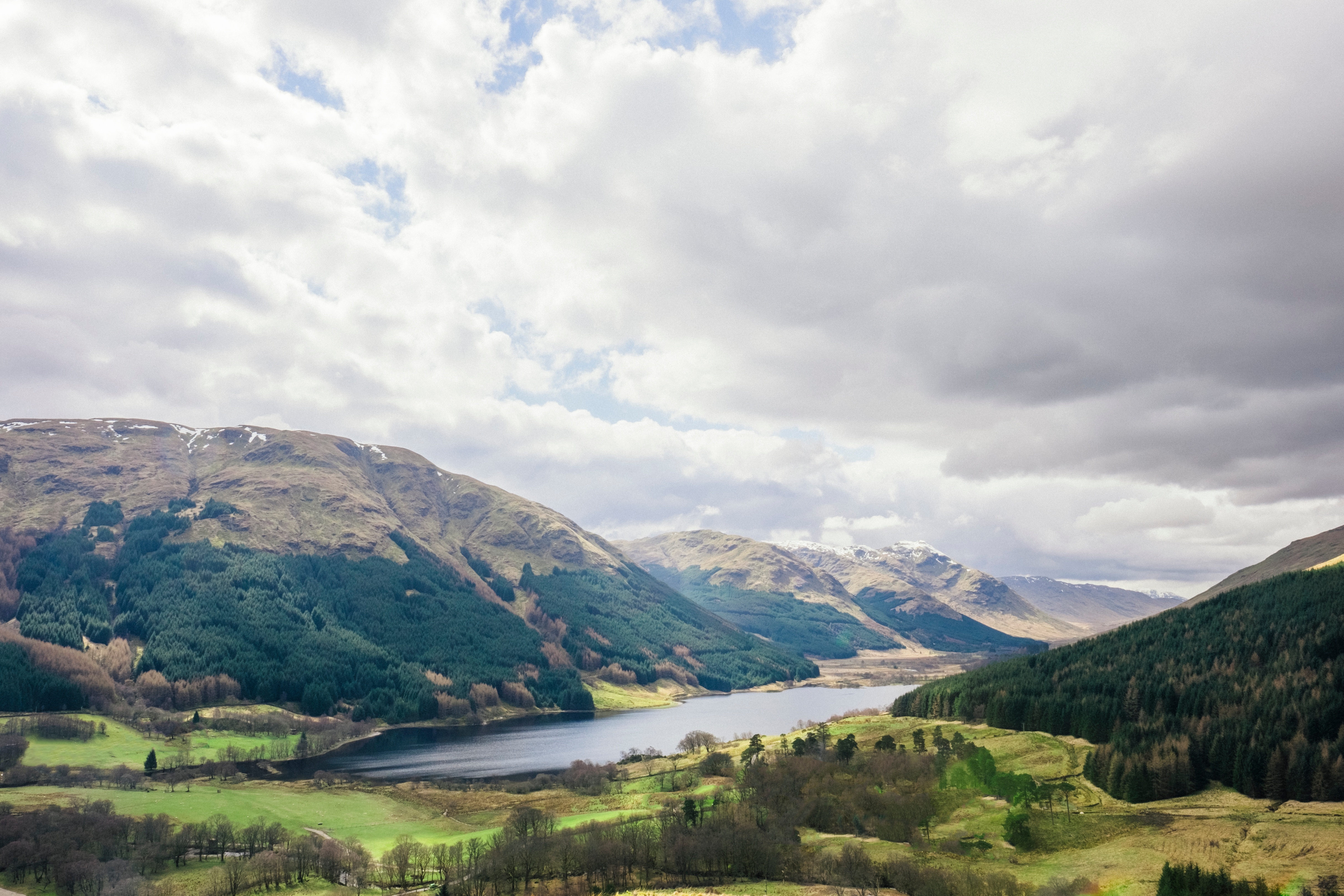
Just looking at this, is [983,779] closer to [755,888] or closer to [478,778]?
[755,888]

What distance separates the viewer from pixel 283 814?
150 metres

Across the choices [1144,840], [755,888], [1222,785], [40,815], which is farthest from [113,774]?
[1222,785]

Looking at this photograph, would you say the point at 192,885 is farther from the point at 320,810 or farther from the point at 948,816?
the point at 948,816

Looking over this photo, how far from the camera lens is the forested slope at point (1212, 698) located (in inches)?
4518

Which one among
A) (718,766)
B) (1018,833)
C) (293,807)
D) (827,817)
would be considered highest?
(1018,833)

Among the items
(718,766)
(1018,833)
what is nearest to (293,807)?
(718,766)

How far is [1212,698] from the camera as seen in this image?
141625 millimetres

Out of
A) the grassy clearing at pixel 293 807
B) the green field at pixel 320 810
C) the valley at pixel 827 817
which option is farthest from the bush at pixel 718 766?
the grassy clearing at pixel 293 807

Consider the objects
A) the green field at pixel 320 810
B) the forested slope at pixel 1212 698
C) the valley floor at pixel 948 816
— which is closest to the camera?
the valley floor at pixel 948 816

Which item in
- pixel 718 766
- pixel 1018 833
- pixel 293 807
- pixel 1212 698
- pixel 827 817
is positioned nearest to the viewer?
pixel 1018 833

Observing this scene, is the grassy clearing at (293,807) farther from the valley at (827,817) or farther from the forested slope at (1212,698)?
the forested slope at (1212,698)

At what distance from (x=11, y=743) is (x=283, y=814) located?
303 ft

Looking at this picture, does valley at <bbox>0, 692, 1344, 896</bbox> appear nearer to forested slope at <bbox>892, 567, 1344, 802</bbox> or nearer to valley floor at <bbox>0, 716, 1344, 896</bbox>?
valley floor at <bbox>0, 716, 1344, 896</bbox>

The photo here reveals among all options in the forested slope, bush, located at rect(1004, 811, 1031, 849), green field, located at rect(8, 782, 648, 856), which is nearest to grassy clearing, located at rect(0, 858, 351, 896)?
green field, located at rect(8, 782, 648, 856)
